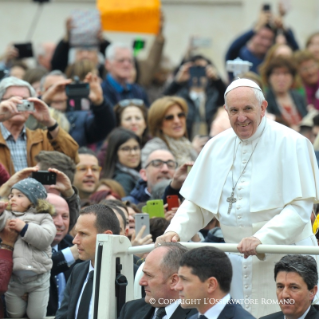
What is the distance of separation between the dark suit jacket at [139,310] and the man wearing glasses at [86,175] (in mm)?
3498

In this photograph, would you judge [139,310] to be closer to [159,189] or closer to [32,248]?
[32,248]

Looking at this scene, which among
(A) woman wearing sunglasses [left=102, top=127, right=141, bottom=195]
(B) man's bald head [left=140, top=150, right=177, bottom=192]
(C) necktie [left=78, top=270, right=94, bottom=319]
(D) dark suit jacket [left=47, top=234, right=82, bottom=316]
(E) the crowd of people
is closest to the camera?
(E) the crowd of people

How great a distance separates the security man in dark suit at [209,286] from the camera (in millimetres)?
5141

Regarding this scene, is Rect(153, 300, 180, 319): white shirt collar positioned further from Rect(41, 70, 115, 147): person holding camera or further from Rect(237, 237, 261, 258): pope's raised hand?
Rect(41, 70, 115, 147): person holding camera

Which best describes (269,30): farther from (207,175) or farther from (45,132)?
(207,175)

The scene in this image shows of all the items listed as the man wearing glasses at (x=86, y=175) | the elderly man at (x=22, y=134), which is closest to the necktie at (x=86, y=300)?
the elderly man at (x=22, y=134)

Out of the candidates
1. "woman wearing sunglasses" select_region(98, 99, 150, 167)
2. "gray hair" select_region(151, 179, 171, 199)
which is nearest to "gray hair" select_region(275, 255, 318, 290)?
"gray hair" select_region(151, 179, 171, 199)

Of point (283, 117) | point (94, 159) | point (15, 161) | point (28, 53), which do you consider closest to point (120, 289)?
point (15, 161)

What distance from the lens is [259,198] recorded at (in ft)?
21.1

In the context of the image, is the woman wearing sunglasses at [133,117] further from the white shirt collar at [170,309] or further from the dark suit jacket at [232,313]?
the dark suit jacket at [232,313]

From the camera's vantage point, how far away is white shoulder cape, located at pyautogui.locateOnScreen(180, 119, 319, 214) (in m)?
6.39

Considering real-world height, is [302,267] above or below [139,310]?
above

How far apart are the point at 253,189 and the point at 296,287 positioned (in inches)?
38.7

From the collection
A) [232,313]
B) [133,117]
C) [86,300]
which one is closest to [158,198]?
[133,117]
